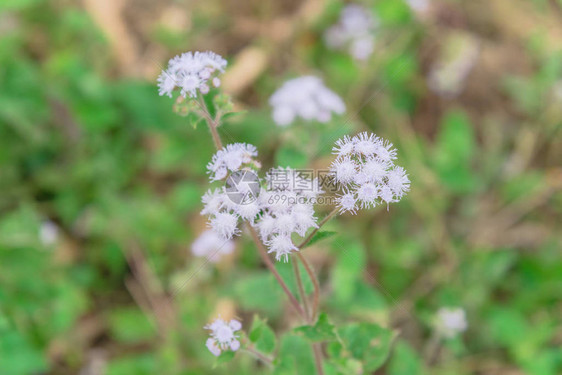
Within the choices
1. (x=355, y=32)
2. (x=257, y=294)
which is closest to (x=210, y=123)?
(x=257, y=294)

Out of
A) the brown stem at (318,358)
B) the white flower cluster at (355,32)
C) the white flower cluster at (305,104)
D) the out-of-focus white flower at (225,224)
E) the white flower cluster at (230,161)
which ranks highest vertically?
the white flower cluster at (355,32)

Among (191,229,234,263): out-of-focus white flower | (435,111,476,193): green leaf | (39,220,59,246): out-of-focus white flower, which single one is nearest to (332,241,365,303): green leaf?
(191,229,234,263): out-of-focus white flower

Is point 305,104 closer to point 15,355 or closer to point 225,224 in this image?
point 225,224

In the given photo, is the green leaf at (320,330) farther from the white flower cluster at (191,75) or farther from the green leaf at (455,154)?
the green leaf at (455,154)

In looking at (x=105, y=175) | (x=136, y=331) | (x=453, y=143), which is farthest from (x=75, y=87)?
(x=453, y=143)

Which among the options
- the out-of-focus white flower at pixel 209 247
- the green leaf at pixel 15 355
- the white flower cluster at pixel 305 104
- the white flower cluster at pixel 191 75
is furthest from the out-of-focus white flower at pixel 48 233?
the white flower cluster at pixel 191 75
